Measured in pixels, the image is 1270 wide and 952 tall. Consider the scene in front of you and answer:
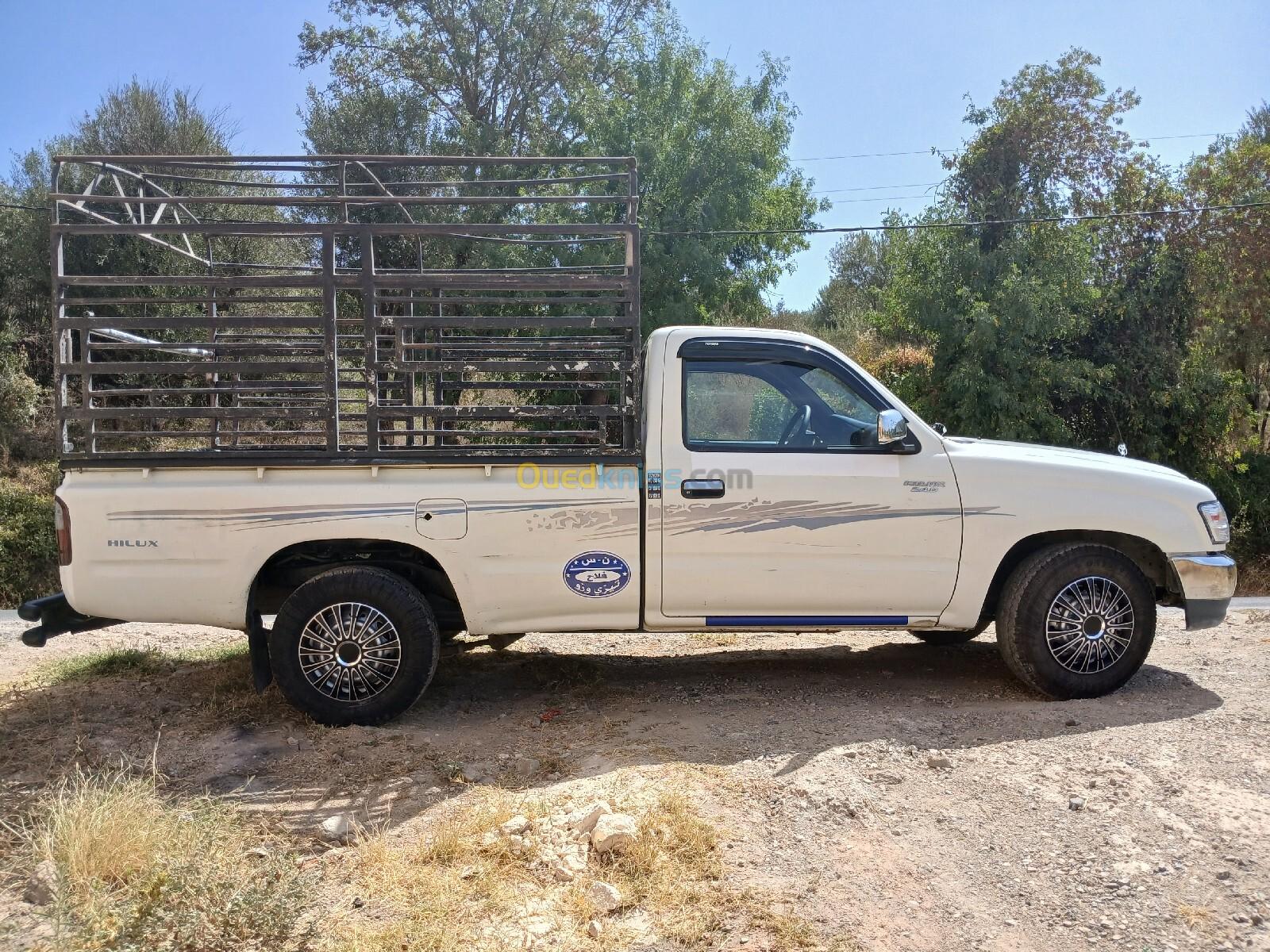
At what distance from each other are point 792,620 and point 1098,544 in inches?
66.7

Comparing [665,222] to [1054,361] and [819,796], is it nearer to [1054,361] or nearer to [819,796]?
[1054,361]

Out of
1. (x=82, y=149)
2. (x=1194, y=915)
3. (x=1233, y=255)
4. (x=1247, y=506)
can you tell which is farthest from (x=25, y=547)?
(x=1233, y=255)

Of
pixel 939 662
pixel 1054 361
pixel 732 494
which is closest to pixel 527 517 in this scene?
pixel 732 494

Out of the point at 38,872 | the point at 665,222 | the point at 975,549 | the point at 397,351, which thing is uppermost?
the point at 665,222

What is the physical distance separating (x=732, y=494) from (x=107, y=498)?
3.11 metres

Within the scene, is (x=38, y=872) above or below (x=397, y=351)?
below

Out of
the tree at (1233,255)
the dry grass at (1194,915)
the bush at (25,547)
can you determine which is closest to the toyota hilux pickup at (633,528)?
the dry grass at (1194,915)

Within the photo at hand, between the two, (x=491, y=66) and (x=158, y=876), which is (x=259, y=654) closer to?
(x=158, y=876)

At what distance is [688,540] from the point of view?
16.6ft

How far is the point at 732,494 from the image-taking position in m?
5.07

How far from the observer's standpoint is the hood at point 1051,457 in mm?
5266

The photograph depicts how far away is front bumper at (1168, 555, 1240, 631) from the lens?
17.3ft

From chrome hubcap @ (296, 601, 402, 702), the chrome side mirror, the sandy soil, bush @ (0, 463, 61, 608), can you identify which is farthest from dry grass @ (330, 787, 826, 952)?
bush @ (0, 463, 61, 608)

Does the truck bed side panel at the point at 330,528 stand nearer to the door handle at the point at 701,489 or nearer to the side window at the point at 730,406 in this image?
the door handle at the point at 701,489
